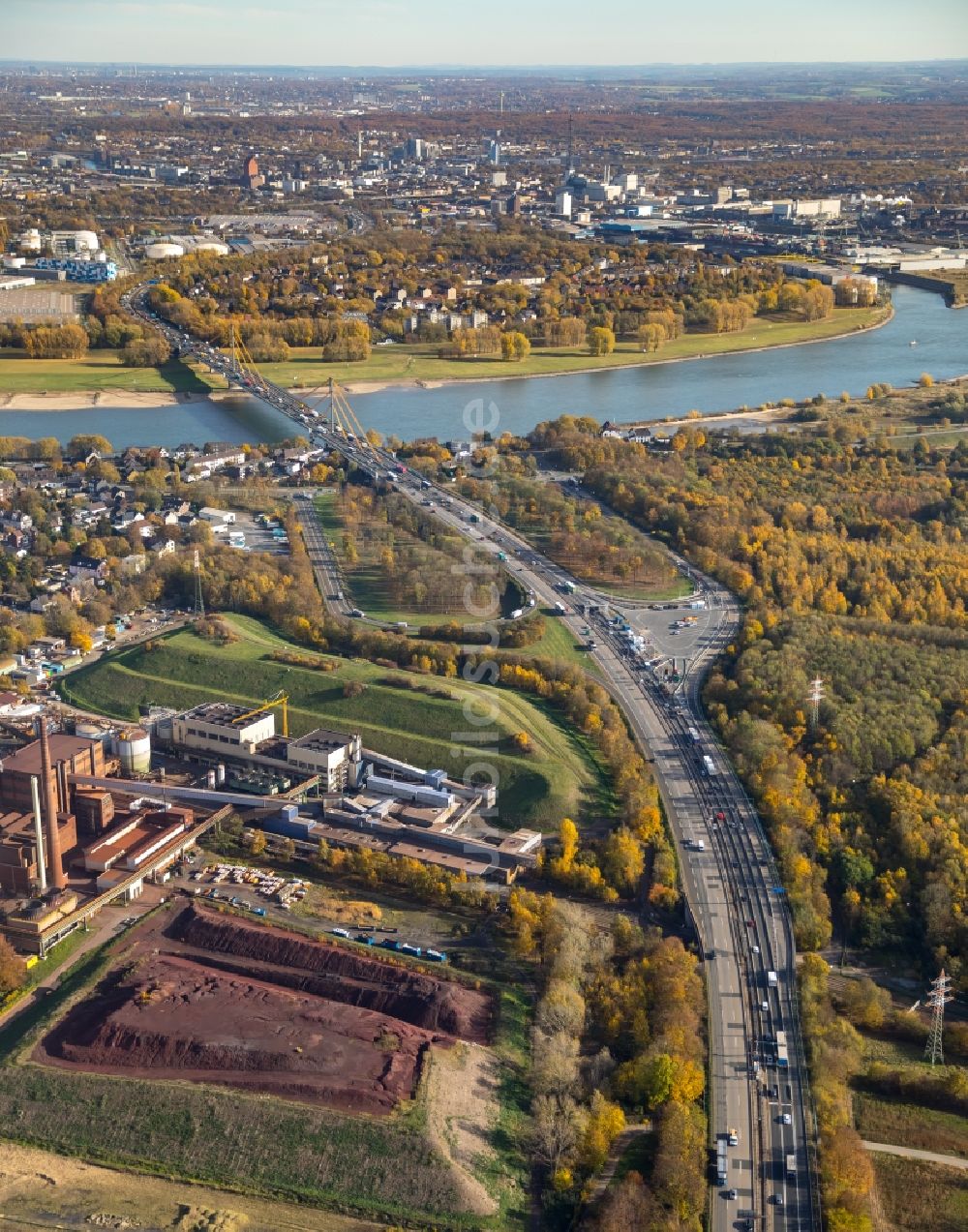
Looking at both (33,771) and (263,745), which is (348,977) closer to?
(33,771)

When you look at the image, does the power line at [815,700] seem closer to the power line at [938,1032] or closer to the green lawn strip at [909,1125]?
the power line at [938,1032]

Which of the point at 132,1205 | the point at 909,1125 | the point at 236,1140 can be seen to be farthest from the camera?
the point at 909,1125

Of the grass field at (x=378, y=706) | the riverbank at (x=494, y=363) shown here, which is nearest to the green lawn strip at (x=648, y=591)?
the grass field at (x=378, y=706)

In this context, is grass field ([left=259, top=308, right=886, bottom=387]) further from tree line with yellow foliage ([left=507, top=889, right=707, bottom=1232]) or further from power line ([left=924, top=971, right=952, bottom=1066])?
power line ([left=924, top=971, right=952, bottom=1066])

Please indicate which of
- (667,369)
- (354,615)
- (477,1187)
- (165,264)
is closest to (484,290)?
(667,369)

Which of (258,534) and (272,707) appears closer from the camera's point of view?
(272,707)

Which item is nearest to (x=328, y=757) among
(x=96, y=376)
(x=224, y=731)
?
(x=224, y=731)

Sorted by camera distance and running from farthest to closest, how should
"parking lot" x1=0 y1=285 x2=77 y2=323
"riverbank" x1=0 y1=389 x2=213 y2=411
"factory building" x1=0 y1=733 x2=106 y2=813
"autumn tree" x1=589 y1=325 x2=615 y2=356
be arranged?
"parking lot" x1=0 y1=285 x2=77 y2=323
"autumn tree" x1=589 y1=325 x2=615 y2=356
"riverbank" x1=0 y1=389 x2=213 y2=411
"factory building" x1=0 y1=733 x2=106 y2=813

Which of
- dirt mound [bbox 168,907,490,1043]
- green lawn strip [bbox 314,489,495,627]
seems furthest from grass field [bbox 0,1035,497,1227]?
green lawn strip [bbox 314,489,495,627]
